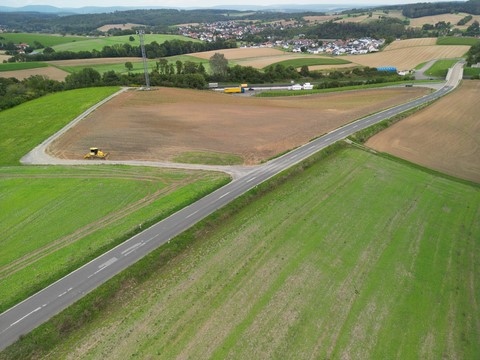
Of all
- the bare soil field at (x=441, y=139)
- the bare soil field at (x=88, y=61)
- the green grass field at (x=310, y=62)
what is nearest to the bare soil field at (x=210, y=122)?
the bare soil field at (x=441, y=139)

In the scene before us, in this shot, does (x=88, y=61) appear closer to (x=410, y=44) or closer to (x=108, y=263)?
(x=108, y=263)

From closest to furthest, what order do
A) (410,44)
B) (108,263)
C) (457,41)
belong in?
(108,263)
(457,41)
(410,44)

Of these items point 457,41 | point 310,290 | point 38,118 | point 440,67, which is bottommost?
point 38,118

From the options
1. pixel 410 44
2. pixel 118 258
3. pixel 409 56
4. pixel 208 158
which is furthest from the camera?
pixel 410 44

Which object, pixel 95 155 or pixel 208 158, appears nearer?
pixel 208 158

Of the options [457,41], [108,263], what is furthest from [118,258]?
[457,41]

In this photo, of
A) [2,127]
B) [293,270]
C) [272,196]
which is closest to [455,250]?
[293,270]

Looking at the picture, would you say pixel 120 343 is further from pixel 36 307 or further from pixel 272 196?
pixel 272 196
